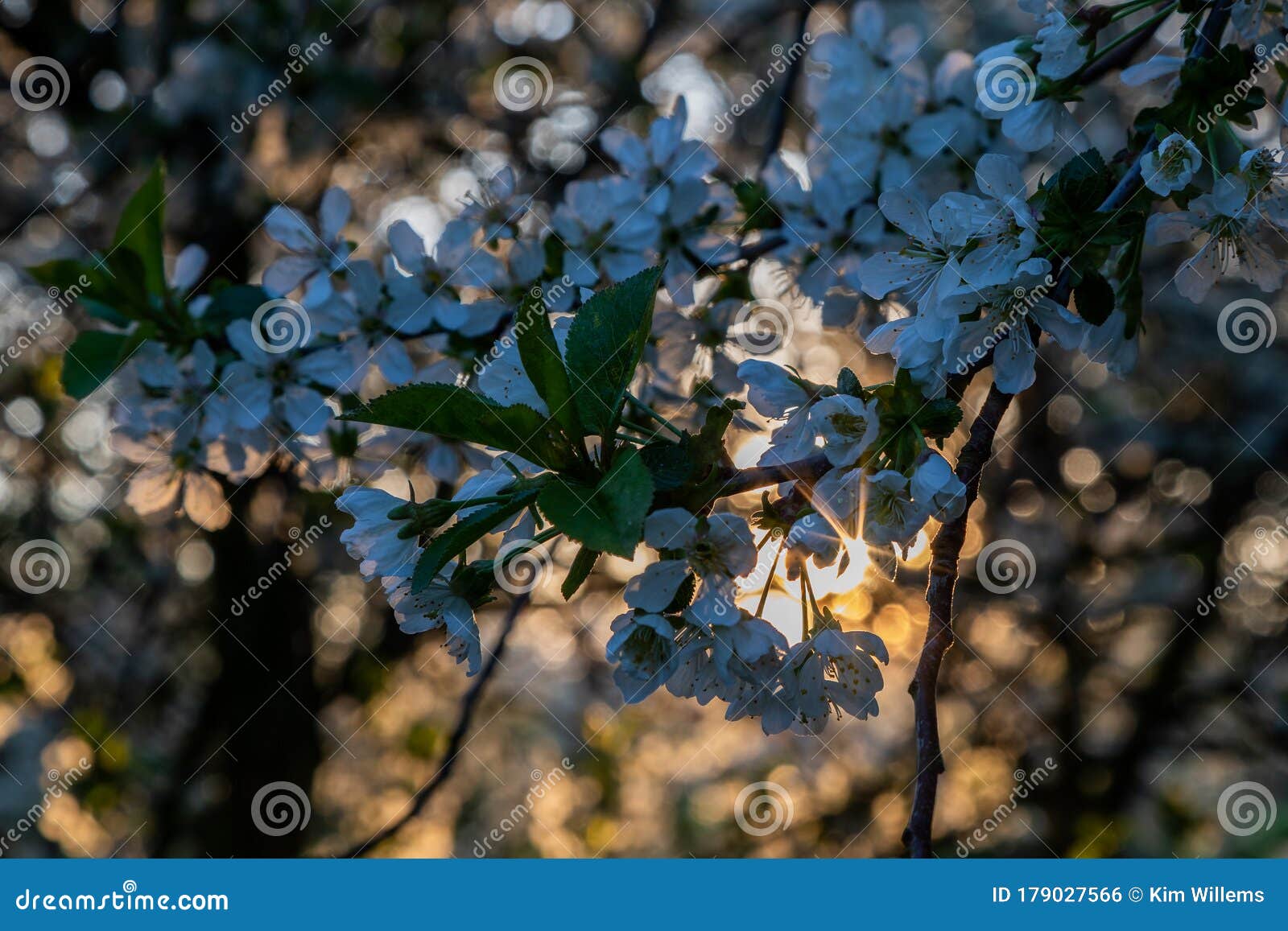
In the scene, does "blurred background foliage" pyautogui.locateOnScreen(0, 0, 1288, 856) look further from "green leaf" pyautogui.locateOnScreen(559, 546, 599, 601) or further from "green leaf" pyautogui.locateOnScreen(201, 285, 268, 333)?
"green leaf" pyautogui.locateOnScreen(559, 546, 599, 601)

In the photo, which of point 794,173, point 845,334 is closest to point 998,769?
point 845,334

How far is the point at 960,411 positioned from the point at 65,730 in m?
3.08

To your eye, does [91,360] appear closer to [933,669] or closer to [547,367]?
[547,367]

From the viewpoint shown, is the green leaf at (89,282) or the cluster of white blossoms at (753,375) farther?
the green leaf at (89,282)

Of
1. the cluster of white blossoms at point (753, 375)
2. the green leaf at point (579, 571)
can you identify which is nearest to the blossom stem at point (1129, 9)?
the cluster of white blossoms at point (753, 375)

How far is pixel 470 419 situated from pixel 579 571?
0.50 feet

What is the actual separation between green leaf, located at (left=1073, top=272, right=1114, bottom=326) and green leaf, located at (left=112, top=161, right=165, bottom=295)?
115 centimetres

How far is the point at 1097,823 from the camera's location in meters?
2.67

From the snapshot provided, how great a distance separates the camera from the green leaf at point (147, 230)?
136cm

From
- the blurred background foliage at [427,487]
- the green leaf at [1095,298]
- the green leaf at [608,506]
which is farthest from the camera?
the blurred background foliage at [427,487]

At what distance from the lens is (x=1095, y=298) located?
815 mm

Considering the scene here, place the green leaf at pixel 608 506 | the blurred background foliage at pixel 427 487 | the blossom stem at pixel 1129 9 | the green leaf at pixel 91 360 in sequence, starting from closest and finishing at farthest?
1. the green leaf at pixel 608 506
2. the blossom stem at pixel 1129 9
3. the green leaf at pixel 91 360
4. the blurred background foliage at pixel 427 487

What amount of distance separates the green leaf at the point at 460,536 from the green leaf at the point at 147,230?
0.83 m

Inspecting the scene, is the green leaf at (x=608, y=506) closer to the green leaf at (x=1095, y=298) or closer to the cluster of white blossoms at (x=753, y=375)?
the cluster of white blossoms at (x=753, y=375)
